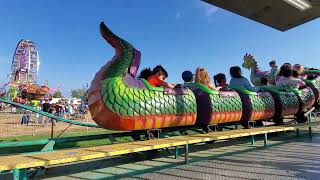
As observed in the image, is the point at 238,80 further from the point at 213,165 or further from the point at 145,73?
the point at 213,165

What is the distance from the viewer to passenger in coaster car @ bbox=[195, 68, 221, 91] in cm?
651

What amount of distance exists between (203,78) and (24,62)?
45678 millimetres

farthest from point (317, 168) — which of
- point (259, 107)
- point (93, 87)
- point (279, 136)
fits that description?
point (279, 136)

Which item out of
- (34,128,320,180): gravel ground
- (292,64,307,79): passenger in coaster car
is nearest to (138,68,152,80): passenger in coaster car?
(34,128,320,180): gravel ground

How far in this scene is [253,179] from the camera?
13.5 feet

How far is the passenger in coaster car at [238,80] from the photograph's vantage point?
24.9 feet

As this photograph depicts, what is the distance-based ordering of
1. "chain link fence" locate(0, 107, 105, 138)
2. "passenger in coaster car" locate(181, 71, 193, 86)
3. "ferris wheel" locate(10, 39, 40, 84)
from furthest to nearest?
"ferris wheel" locate(10, 39, 40, 84) < "chain link fence" locate(0, 107, 105, 138) < "passenger in coaster car" locate(181, 71, 193, 86)

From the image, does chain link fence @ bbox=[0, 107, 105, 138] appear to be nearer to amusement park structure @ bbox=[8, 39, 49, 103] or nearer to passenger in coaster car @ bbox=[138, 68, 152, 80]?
passenger in coaster car @ bbox=[138, 68, 152, 80]

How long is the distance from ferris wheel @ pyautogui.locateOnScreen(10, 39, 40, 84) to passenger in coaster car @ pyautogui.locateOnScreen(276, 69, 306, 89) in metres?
43.3

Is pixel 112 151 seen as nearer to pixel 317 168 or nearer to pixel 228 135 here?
pixel 228 135

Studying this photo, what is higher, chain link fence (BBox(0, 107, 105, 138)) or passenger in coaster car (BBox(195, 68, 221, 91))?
passenger in coaster car (BBox(195, 68, 221, 91))

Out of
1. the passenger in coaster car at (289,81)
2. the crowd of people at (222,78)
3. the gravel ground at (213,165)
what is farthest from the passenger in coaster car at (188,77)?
the passenger in coaster car at (289,81)

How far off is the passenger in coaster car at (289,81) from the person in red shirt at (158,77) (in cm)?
456

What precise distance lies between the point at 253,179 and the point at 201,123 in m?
2.28
